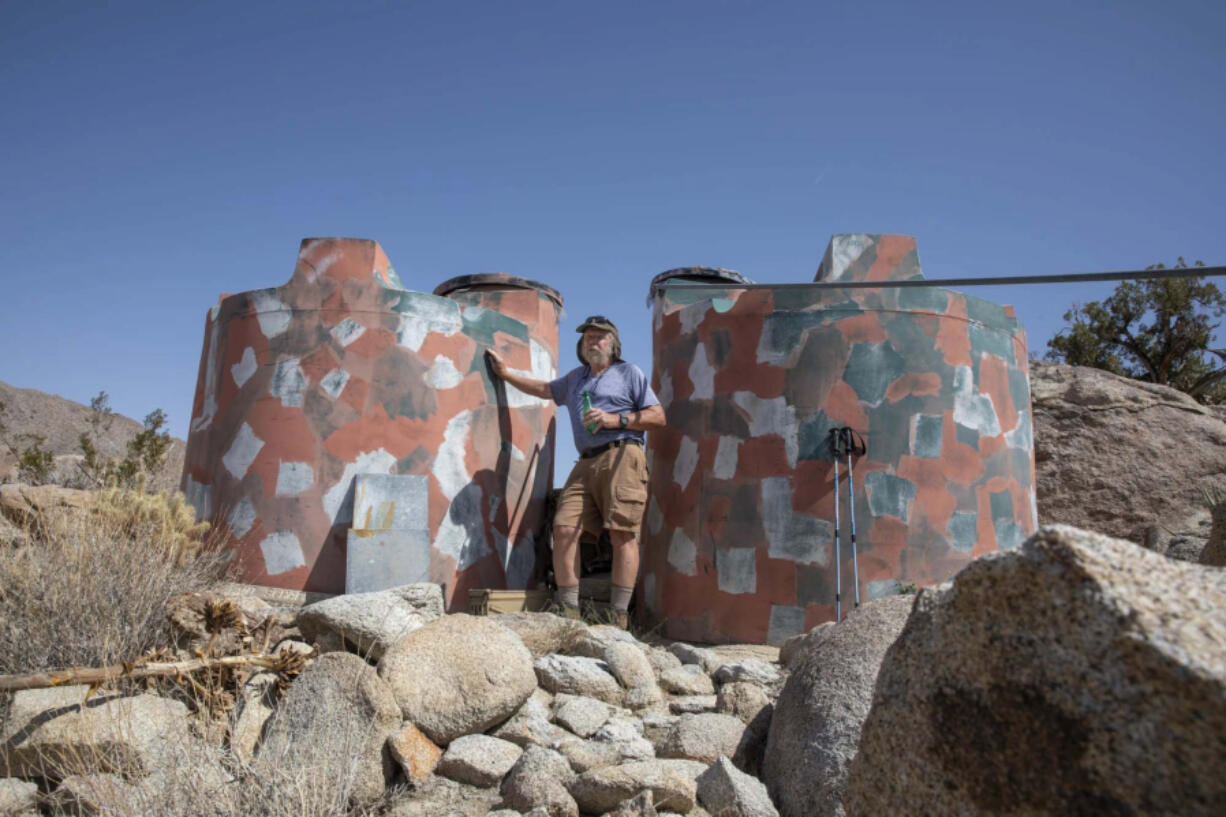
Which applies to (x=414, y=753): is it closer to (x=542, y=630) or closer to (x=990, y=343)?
(x=542, y=630)

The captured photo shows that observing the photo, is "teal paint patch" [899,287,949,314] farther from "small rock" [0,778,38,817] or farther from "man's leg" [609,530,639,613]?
"small rock" [0,778,38,817]

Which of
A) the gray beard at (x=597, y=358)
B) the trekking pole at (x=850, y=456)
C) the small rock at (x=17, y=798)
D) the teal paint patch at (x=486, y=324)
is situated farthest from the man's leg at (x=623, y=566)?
the small rock at (x=17, y=798)

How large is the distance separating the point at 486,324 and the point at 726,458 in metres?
2.10

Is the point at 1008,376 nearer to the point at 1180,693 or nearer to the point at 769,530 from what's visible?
the point at 769,530

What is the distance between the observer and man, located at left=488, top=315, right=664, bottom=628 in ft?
21.0

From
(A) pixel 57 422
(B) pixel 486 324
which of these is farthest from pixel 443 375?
(A) pixel 57 422

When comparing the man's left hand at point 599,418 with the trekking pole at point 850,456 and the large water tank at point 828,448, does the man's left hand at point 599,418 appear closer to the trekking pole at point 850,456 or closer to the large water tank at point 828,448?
the large water tank at point 828,448

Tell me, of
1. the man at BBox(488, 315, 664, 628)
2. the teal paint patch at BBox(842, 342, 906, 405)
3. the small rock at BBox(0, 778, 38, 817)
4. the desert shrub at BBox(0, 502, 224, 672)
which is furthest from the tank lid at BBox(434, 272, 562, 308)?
the small rock at BBox(0, 778, 38, 817)

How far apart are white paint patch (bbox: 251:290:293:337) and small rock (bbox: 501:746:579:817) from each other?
14.0 feet

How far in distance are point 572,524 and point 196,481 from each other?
280 cm

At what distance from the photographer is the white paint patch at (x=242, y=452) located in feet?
22.3

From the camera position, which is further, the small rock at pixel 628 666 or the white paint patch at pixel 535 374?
the white paint patch at pixel 535 374

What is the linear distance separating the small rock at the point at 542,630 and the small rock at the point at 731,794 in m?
1.65

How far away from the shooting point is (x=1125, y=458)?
31.7ft
